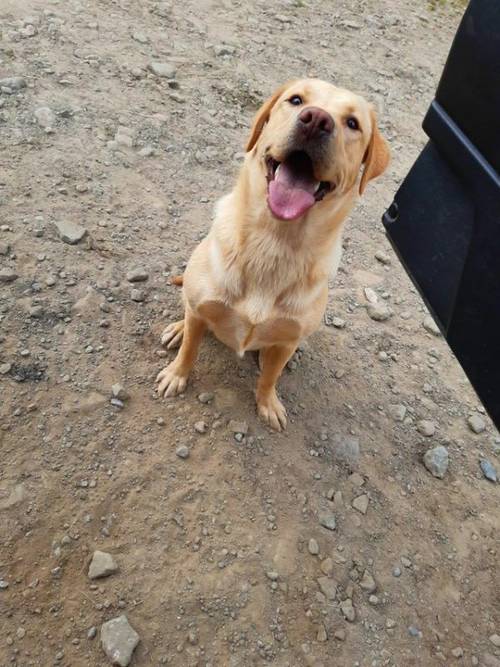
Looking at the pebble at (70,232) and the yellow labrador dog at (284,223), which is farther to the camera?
the pebble at (70,232)

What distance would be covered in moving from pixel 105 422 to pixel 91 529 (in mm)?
483

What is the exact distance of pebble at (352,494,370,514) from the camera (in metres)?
2.47

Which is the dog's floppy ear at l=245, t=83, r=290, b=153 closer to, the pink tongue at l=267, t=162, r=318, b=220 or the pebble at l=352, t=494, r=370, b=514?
the pink tongue at l=267, t=162, r=318, b=220

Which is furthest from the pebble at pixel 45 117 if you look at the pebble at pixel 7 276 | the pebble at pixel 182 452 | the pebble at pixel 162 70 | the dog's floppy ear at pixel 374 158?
the pebble at pixel 182 452

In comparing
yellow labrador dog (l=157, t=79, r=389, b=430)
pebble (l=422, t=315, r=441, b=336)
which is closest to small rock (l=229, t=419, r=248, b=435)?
yellow labrador dog (l=157, t=79, r=389, b=430)

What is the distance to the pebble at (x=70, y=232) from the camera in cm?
303

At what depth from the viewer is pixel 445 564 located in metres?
2.39

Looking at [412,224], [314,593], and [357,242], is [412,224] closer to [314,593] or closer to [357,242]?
[314,593]

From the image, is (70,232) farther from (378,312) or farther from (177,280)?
(378,312)

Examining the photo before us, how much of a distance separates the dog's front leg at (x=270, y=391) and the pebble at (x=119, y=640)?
1.11 meters

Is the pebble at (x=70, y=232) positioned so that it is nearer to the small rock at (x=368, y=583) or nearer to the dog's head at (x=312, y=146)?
the dog's head at (x=312, y=146)

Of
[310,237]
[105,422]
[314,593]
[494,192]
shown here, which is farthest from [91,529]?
[494,192]

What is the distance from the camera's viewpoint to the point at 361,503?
249 centimetres

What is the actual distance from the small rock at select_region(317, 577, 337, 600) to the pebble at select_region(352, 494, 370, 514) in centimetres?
36
